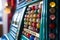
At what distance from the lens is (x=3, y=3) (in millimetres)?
6086

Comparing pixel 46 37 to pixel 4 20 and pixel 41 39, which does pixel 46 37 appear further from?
pixel 4 20

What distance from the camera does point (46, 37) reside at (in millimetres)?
1121

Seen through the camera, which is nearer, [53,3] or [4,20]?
[53,3]

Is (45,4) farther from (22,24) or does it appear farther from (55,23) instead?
(22,24)

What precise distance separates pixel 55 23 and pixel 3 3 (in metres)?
5.19

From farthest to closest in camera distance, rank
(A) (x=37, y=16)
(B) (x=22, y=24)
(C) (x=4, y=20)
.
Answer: (C) (x=4, y=20) → (B) (x=22, y=24) → (A) (x=37, y=16)

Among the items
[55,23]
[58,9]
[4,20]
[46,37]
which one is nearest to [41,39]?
[46,37]

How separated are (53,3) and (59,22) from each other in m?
0.16

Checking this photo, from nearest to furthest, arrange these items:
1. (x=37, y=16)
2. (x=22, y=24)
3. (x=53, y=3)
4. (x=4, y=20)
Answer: (x=53, y=3) → (x=37, y=16) → (x=22, y=24) → (x=4, y=20)

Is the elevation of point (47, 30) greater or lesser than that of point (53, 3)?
lesser

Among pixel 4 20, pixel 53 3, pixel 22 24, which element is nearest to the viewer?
pixel 53 3

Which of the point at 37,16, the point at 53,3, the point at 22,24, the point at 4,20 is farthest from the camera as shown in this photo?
the point at 4,20

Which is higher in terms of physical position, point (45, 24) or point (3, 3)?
point (3, 3)

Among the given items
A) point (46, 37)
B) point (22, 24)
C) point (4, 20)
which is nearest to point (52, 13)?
point (46, 37)
